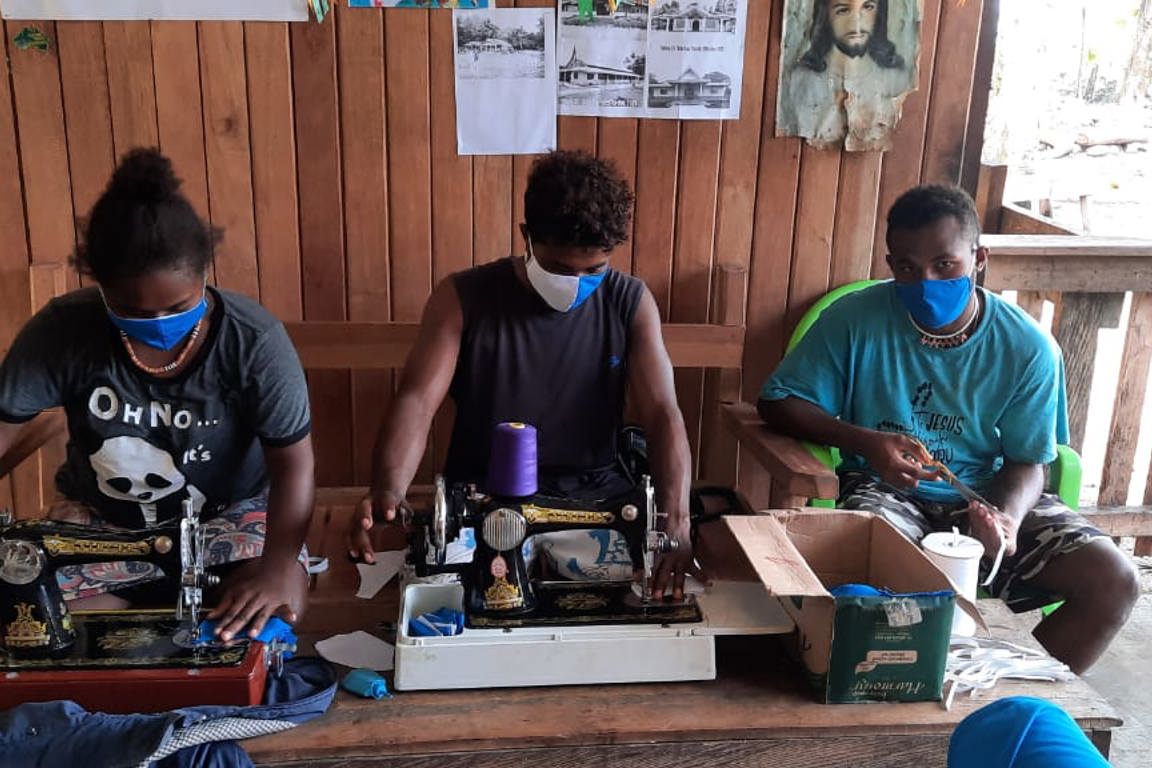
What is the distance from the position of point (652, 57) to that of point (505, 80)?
0.39 meters

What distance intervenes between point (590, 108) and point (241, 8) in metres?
0.91

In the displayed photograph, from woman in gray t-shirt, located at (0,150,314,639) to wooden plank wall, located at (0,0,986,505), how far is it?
70 cm

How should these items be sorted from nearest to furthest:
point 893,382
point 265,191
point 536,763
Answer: point 536,763, point 893,382, point 265,191

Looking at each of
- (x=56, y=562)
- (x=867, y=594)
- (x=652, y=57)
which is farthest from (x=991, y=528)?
(x=56, y=562)

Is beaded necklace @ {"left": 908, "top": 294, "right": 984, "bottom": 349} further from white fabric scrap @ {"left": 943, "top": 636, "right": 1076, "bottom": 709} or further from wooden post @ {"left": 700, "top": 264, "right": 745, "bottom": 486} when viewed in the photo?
white fabric scrap @ {"left": 943, "top": 636, "right": 1076, "bottom": 709}

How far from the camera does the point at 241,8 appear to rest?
2496mm

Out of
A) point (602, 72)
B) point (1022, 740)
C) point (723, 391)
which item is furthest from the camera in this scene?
point (723, 391)

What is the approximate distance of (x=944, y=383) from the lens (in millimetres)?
2408

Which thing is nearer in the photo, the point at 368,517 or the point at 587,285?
the point at 368,517

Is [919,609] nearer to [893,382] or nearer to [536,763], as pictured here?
[536,763]

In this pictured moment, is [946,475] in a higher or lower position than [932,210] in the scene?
lower

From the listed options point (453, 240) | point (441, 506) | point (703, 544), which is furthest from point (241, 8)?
point (703, 544)

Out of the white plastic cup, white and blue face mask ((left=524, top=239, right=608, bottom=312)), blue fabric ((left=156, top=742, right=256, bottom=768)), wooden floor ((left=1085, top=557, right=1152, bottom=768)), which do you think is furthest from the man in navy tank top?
wooden floor ((left=1085, top=557, right=1152, bottom=768))

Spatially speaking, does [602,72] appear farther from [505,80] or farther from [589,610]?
[589,610]
